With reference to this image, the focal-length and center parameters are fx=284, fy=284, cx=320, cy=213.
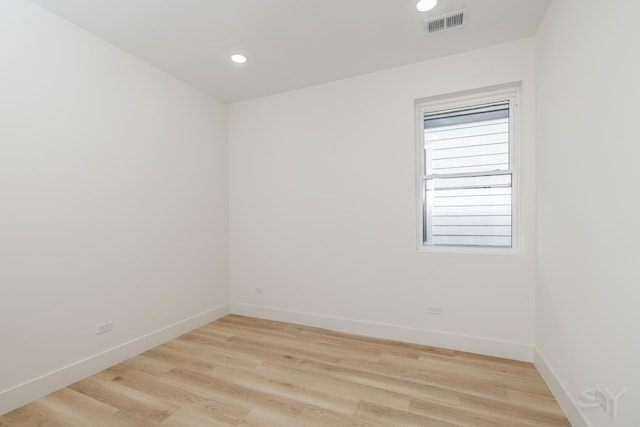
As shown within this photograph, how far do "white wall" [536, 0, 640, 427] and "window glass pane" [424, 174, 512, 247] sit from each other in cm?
→ 49

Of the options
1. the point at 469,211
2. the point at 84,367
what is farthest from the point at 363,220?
the point at 84,367

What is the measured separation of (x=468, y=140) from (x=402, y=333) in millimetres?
2099

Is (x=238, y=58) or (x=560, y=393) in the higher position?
(x=238, y=58)

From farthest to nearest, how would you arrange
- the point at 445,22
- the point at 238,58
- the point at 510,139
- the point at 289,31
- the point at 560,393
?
the point at 238,58, the point at 510,139, the point at 289,31, the point at 445,22, the point at 560,393

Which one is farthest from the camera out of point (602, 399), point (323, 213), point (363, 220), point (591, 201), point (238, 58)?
point (323, 213)

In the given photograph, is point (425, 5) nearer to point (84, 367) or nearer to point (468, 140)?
point (468, 140)

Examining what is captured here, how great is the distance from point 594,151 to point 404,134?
1618 millimetres

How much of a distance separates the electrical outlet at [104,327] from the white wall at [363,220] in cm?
155

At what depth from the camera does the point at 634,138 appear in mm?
1221

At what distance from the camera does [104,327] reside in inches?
97.6

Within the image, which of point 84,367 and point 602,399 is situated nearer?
point 602,399

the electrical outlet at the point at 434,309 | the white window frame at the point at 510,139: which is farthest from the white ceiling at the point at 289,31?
the electrical outlet at the point at 434,309

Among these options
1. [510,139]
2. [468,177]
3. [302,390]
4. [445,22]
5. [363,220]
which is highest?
[445,22]

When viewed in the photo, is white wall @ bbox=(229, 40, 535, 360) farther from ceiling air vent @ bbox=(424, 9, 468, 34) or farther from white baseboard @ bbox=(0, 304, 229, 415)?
white baseboard @ bbox=(0, 304, 229, 415)
